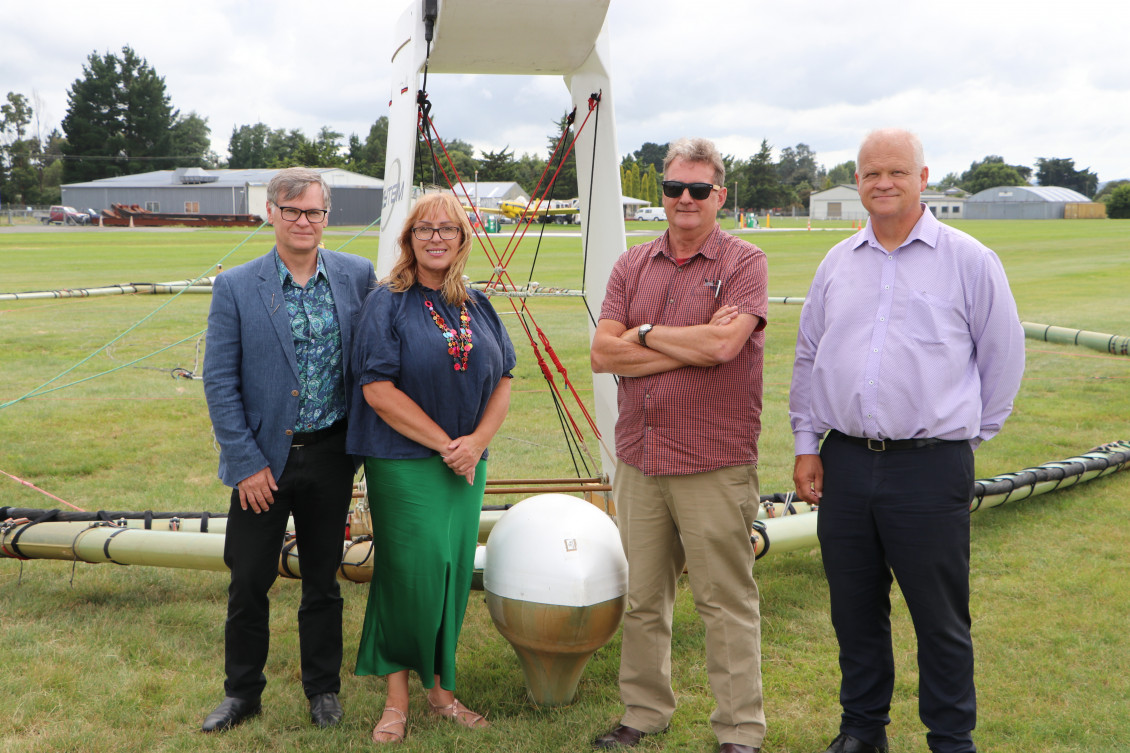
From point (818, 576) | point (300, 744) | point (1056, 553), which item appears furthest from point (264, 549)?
point (1056, 553)

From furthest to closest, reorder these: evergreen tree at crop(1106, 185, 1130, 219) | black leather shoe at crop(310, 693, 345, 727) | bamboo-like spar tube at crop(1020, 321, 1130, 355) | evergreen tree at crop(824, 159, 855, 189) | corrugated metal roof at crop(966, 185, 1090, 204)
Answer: evergreen tree at crop(824, 159, 855, 189) < corrugated metal roof at crop(966, 185, 1090, 204) < evergreen tree at crop(1106, 185, 1130, 219) < bamboo-like spar tube at crop(1020, 321, 1130, 355) < black leather shoe at crop(310, 693, 345, 727)

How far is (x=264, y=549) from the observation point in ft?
11.7

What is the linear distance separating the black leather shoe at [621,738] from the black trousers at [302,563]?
117 cm

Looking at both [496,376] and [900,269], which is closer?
[900,269]

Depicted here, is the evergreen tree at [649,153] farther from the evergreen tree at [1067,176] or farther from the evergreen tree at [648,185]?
the evergreen tree at [1067,176]

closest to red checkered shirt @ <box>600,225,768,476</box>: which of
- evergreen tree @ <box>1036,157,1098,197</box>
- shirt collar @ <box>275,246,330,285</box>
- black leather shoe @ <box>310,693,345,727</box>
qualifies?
shirt collar @ <box>275,246,330,285</box>

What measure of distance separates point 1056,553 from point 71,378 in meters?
10.8

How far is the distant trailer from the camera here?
60.8m

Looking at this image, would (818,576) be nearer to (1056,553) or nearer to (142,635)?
(1056,553)

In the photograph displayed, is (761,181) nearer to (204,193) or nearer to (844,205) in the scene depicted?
(844,205)

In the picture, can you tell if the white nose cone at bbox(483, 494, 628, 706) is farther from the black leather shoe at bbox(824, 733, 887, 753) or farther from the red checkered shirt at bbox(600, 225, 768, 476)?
the black leather shoe at bbox(824, 733, 887, 753)

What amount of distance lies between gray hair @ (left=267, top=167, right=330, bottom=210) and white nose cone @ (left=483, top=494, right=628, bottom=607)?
1.58 metres

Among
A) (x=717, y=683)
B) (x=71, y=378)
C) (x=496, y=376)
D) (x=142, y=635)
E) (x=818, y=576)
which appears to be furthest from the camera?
(x=71, y=378)

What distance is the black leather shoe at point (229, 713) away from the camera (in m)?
3.57
